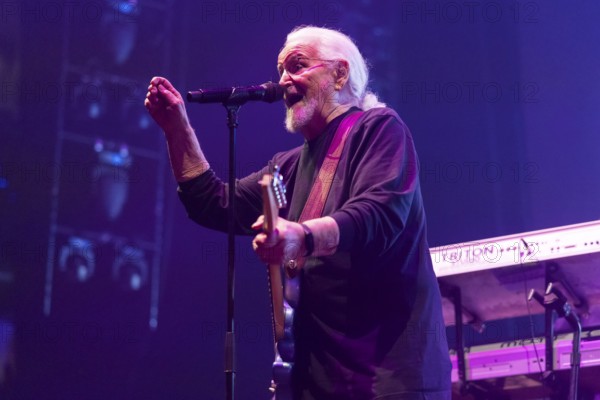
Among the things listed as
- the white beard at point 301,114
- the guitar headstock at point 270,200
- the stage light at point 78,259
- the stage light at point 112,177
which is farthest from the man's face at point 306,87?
the stage light at point 78,259

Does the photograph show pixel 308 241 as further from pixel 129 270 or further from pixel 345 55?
pixel 129 270

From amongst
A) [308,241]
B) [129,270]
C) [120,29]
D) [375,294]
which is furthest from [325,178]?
[120,29]

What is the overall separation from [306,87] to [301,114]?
0.37 feet

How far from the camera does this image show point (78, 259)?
4.26 meters

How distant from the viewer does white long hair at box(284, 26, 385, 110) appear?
287 cm

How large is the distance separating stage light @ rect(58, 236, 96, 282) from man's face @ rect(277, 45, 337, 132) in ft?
6.28

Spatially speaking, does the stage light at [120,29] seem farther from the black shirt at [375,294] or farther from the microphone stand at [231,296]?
the black shirt at [375,294]

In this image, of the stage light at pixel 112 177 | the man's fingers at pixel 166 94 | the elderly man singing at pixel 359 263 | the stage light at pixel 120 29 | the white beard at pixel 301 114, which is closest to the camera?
the elderly man singing at pixel 359 263

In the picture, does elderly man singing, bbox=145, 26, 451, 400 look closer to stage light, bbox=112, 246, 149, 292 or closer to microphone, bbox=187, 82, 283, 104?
microphone, bbox=187, 82, 283, 104

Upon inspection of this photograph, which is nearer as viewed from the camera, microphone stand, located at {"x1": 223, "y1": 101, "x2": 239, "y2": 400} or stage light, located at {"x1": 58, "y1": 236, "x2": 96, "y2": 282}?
microphone stand, located at {"x1": 223, "y1": 101, "x2": 239, "y2": 400}

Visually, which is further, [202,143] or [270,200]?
[202,143]

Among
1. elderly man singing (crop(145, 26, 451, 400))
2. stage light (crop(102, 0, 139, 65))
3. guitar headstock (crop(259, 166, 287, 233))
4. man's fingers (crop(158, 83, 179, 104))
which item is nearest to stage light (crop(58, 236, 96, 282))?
stage light (crop(102, 0, 139, 65))

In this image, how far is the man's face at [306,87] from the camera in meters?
2.78

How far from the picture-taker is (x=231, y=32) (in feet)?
15.9
